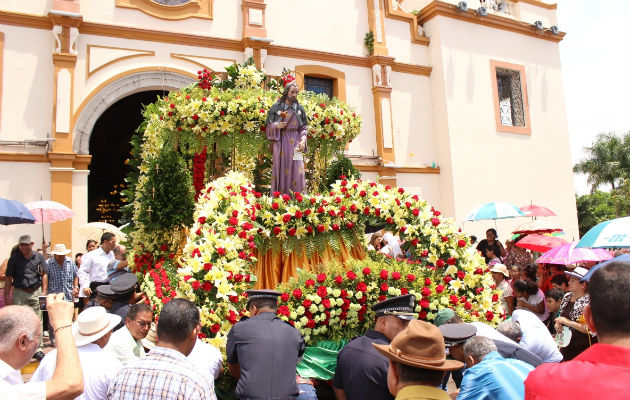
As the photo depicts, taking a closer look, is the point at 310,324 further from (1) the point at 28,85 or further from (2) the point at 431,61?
(2) the point at 431,61

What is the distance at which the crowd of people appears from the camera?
177 centimetres

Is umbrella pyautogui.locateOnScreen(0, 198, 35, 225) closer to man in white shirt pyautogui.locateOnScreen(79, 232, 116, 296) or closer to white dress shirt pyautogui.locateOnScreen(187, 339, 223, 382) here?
man in white shirt pyautogui.locateOnScreen(79, 232, 116, 296)

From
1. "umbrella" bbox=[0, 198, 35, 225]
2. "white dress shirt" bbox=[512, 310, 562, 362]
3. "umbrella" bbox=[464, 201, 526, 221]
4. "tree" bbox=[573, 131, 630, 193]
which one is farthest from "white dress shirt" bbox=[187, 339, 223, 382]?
"tree" bbox=[573, 131, 630, 193]

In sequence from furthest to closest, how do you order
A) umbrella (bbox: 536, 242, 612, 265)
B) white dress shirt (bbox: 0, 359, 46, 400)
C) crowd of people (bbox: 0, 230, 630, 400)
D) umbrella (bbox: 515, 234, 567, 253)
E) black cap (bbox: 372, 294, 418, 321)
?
umbrella (bbox: 515, 234, 567, 253), umbrella (bbox: 536, 242, 612, 265), black cap (bbox: 372, 294, 418, 321), white dress shirt (bbox: 0, 359, 46, 400), crowd of people (bbox: 0, 230, 630, 400)

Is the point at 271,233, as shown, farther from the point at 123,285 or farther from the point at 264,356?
the point at 264,356

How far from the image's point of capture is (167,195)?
23.4 feet

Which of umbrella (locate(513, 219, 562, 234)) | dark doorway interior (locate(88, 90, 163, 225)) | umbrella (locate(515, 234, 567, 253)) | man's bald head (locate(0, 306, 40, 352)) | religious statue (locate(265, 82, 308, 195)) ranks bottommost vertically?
man's bald head (locate(0, 306, 40, 352))

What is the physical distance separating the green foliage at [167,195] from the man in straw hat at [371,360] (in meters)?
4.17

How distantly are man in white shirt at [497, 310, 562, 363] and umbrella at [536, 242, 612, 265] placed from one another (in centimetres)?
232

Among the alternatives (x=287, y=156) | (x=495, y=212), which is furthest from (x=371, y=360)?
(x=495, y=212)

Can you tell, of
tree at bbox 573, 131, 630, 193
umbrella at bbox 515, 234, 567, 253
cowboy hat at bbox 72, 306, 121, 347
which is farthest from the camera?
tree at bbox 573, 131, 630, 193

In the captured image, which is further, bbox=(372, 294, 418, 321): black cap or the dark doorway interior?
the dark doorway interior

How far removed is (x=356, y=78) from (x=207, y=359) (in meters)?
12.9

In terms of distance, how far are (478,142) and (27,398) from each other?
16.0m
